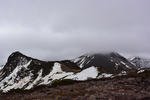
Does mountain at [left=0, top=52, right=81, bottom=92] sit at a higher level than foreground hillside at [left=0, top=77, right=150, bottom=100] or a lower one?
higher

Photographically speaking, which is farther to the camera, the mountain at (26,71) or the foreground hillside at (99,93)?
the mountain at (26,71)

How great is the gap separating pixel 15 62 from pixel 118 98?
125 m

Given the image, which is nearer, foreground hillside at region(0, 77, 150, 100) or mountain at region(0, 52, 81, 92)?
foreground hillside at region(0, 77, 150, 100)

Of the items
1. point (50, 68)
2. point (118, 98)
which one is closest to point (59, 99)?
point (118, 98)

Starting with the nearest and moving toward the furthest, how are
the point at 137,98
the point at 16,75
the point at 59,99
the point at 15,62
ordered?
1. the point at 137,98
2. the point at 59,99
3. the point at 16,75
4. the point at 15,62

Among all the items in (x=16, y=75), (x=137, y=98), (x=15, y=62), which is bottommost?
(x=137, y=98)

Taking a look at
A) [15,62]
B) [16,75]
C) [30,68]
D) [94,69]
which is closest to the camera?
[94,69]

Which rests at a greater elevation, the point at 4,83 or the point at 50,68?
the point at 50,68

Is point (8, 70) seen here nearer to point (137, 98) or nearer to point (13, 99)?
point (13, 99)

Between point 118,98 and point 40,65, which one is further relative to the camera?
point 40,65

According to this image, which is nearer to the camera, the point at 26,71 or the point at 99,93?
the point at 99,93

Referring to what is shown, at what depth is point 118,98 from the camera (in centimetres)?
800

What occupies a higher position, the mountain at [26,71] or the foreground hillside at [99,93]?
the mountain at [26,71]

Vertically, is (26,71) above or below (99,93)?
above
